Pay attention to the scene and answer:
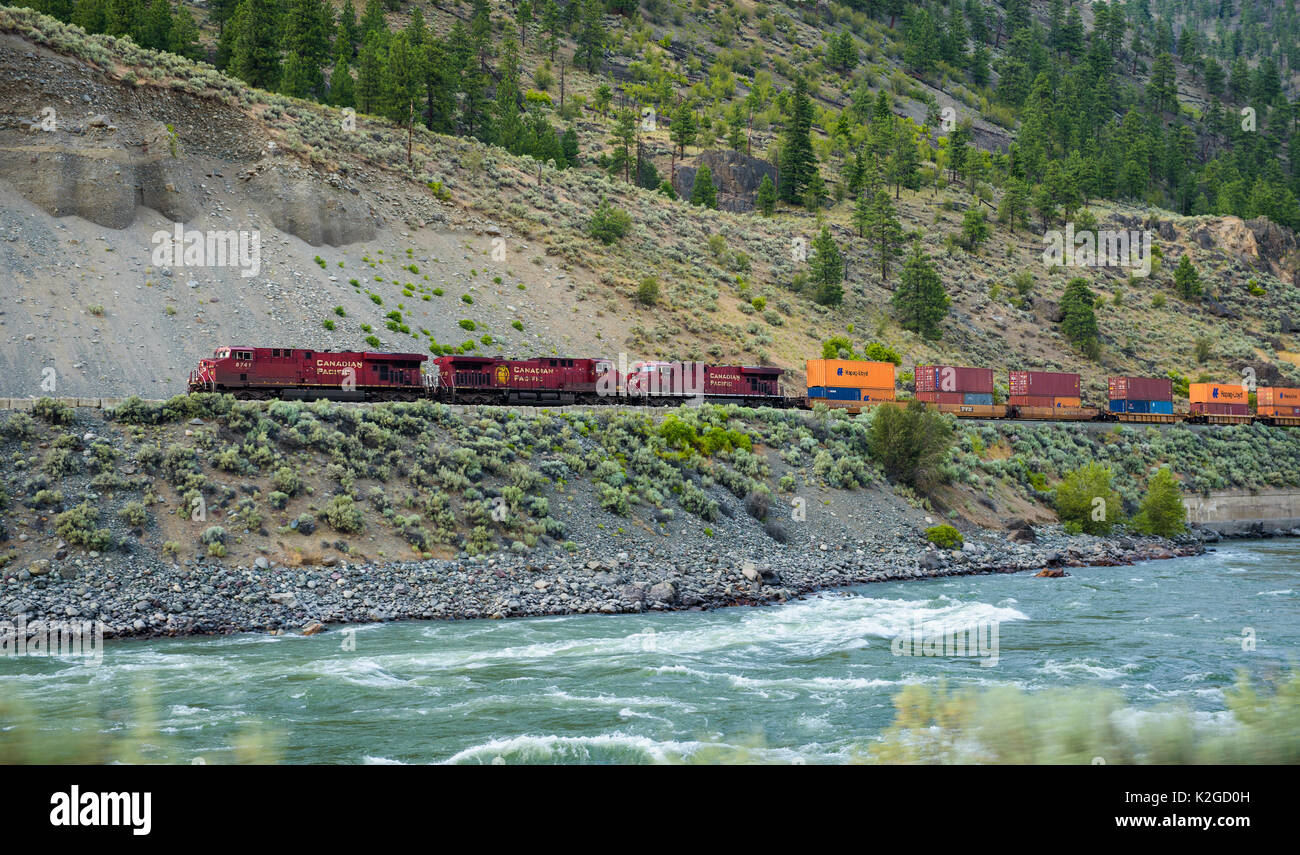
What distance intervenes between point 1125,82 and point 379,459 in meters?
189

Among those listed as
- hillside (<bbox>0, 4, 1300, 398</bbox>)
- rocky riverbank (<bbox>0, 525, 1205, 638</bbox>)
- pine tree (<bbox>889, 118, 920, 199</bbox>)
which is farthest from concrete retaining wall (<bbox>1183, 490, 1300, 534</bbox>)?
pine tree (<bbox>889, 118, 920, 199</bbox>)

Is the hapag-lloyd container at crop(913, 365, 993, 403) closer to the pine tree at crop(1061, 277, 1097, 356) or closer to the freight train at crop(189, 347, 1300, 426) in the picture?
the freight train at crop(189, 347, 1300, 426)

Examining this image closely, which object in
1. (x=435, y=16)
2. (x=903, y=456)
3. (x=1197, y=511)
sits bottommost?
(x=1197, y=511)

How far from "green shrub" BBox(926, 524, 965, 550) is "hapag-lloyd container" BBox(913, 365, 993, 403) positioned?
67.5 ft

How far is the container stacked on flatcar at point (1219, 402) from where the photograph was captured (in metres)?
69.0

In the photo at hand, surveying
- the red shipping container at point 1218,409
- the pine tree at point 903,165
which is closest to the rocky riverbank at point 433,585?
the red shipping container at point 1218,409

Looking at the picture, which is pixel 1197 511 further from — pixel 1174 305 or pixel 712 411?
pixel 1174 305

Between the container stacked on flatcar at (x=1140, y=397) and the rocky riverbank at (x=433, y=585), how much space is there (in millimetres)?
33841

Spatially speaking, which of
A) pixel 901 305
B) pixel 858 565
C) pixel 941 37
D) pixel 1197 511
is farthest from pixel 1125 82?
pixel 858 565

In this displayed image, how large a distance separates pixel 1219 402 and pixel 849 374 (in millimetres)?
34283

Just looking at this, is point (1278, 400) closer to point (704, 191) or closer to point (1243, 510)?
point (1243, 510)

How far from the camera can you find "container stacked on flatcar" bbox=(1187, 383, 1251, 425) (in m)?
69.0
